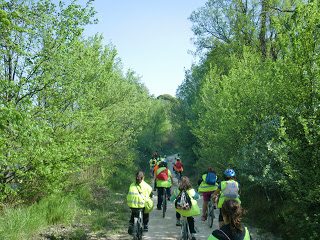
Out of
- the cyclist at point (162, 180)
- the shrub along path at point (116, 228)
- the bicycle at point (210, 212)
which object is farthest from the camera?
Result: the cyclist at point (162, 180)

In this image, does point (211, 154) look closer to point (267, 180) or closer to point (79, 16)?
point (267, 180)

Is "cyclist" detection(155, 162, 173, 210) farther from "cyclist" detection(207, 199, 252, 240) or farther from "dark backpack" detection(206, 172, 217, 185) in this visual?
"cyclist" detection(207, 199, 252, 240)

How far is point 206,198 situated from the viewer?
814cm

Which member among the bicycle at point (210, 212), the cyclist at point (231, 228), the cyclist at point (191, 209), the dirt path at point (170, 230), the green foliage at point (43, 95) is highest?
the green foliage at point (43, 95)

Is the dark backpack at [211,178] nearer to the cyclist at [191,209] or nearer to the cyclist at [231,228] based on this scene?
the cyclist at [191,209]

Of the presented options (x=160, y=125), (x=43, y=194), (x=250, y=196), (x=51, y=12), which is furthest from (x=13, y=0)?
(x=160, y=125)

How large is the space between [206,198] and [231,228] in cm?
545

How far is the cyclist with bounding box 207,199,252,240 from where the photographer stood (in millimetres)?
2881

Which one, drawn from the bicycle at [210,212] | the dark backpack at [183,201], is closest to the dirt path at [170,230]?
the bicycle at [210,212]

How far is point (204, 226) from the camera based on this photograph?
8.14 m

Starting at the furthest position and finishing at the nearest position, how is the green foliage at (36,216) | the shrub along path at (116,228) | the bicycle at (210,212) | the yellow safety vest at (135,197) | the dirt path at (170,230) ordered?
the bicycle at (210,212), the dirt path at (170,230), the shrub along path at (116,228), the yellow safety vest at (135,197), the green foliage at (36,216)

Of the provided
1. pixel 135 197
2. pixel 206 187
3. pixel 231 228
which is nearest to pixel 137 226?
pixel 135 197

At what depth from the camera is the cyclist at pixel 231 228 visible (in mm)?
2881

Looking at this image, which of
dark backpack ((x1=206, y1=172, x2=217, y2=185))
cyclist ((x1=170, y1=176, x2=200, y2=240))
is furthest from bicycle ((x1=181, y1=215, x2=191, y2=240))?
dark backpack ((x1=206, y1=172, x2=217, y2=185))
